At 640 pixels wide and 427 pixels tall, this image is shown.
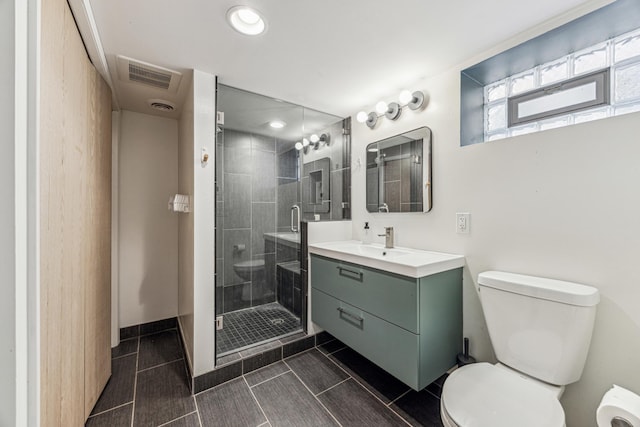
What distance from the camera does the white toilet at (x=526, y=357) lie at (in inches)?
37.2

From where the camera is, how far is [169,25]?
128 cm

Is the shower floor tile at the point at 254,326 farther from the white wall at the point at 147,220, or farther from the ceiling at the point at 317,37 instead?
the ceiling at the point at 317,37

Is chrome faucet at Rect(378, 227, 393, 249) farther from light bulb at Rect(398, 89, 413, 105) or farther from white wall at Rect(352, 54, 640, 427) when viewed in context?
light bulb at Rect(398, 89, 413, 105)

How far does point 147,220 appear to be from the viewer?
7.97 ft

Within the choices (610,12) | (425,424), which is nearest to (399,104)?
(610,12)

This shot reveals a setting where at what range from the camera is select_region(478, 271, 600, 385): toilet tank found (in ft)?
3.54

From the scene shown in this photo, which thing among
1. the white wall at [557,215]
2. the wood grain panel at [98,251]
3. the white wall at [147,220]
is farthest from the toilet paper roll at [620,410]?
the white wall at [147,220]

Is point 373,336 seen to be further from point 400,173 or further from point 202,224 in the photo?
point 202,224

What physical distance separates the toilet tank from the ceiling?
1.30 metres

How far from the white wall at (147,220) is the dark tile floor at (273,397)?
1.82ft

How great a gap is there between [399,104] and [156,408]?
105 inches
